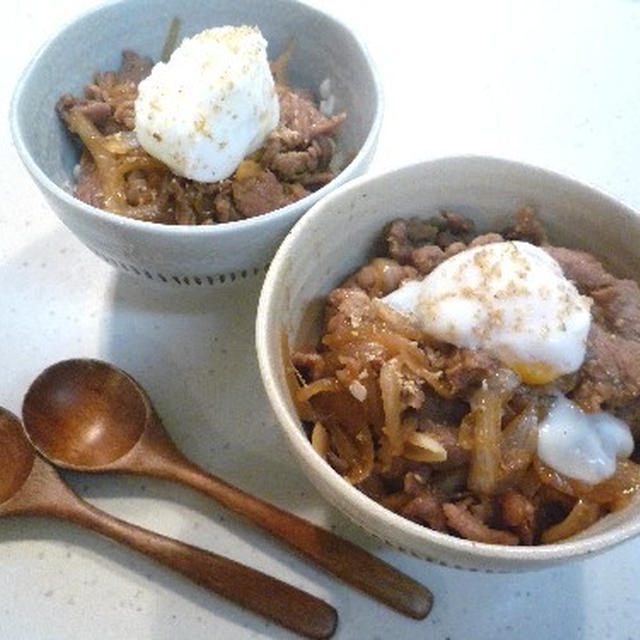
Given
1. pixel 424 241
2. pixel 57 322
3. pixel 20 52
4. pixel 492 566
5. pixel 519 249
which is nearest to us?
pixel 492 566

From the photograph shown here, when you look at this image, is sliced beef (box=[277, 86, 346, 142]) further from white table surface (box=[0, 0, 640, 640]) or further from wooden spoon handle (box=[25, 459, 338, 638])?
wooden spoon handle (box=[25, 459, 338, 638])

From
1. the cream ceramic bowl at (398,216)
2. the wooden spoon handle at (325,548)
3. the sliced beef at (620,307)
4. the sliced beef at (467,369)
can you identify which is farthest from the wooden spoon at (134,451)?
the sliced beef at (620,307)

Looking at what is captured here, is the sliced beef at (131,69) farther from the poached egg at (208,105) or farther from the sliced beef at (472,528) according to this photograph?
the sliced beef at (472,528)

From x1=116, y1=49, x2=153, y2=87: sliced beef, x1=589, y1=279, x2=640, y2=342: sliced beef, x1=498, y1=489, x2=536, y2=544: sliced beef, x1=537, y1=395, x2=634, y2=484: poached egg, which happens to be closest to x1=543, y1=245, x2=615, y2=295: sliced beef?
x1=589, y1=279, x2=640, y2=342: sliced beef

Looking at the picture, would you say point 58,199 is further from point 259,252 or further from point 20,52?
point 20,52

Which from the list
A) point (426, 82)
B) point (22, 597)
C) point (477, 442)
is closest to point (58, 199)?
point (22, 597)

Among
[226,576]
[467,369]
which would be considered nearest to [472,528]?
[467,369]
